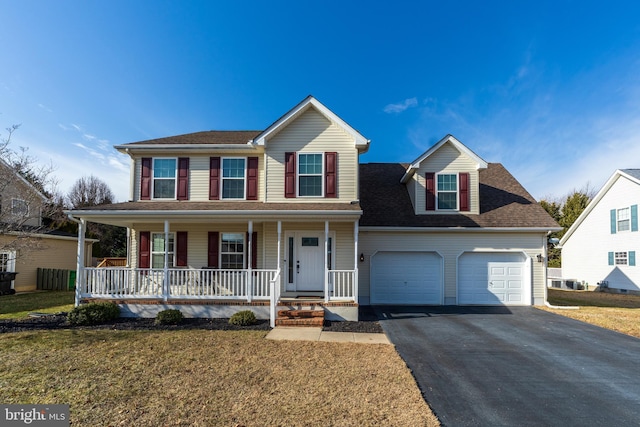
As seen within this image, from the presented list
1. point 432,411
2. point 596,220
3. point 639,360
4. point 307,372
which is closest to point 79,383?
point 307,372

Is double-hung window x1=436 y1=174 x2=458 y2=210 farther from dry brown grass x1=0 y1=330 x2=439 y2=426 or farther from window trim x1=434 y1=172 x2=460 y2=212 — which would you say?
dry brown grass x1=0 y1=330 x2=439 y2=426

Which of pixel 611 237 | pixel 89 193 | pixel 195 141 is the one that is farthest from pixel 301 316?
pixel 89 193

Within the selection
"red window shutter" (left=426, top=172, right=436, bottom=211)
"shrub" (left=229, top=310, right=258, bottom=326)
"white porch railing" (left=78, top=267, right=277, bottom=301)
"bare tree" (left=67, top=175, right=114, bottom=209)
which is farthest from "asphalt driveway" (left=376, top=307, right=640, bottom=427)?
"bare tree" (left=67, top=175, right=114, bottom=209)

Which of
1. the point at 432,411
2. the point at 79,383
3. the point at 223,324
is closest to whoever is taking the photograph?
the point at 432,411

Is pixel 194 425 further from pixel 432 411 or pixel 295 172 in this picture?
pixel 295 172

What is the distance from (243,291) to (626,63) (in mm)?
18147

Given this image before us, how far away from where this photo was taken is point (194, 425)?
12.3 ft

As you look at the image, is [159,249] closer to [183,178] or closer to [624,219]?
[183,178]

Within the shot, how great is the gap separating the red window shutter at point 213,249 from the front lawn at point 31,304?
527 cm

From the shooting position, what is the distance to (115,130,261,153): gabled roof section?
38.5ft

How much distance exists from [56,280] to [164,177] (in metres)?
10.8

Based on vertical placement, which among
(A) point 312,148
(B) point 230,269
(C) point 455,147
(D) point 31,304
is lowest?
(D) point 31,304

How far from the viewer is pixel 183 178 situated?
12.0 m

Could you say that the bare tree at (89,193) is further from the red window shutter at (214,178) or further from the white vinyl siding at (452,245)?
the white vinyl siding at (452,245)
